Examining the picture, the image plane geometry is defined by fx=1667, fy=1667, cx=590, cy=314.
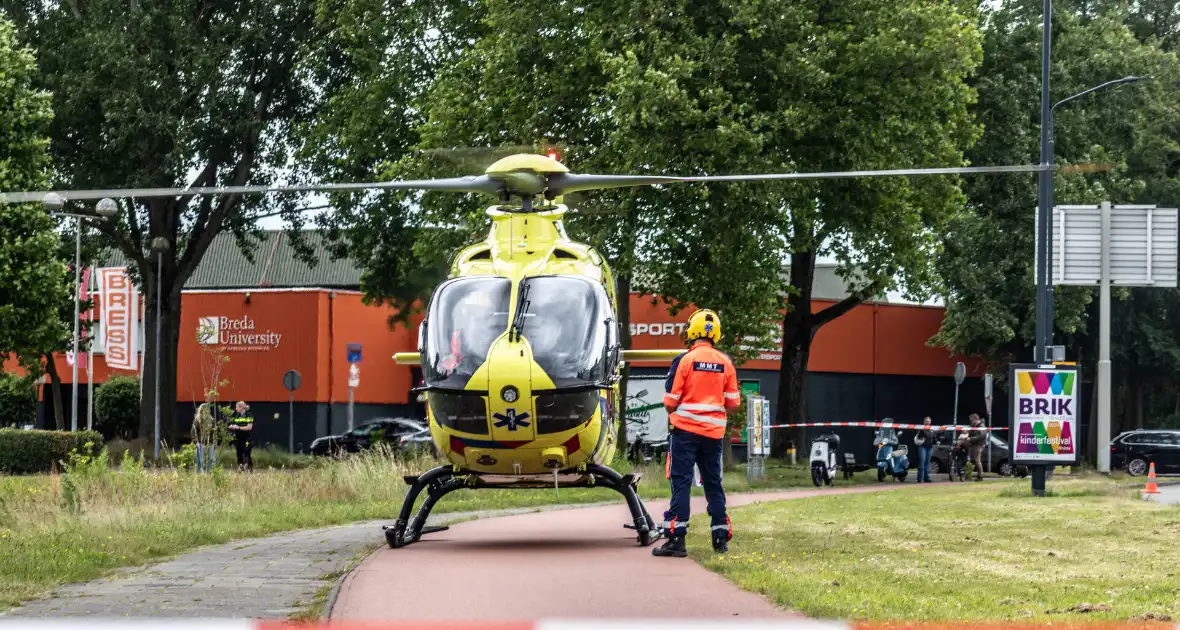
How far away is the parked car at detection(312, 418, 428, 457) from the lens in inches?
1880

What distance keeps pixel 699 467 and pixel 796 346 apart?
3048 cm

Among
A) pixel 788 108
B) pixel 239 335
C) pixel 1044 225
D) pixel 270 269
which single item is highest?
pixel 788 108

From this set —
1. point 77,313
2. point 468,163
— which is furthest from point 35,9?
point 468,163

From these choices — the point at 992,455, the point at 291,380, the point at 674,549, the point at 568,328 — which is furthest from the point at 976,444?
the point at 674,549

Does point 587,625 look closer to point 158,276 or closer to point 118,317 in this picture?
point 158,276

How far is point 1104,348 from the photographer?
97.1ft

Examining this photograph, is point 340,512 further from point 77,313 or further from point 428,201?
point 77,313

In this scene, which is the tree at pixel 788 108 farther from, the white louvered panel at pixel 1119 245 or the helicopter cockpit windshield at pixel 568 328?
the helicopter cockpit windshield at pixel 568 328

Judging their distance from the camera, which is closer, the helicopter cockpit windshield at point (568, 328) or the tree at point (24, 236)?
the helicopter cockpit windshield at point (568, 328)

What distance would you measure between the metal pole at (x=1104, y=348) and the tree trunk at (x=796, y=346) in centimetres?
1359

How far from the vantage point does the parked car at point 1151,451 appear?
46.0 metres

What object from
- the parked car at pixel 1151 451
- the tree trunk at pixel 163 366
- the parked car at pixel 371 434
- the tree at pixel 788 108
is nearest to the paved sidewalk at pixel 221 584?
the tree at pixel 788 108

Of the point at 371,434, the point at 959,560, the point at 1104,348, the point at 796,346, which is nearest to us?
the point at 959,560

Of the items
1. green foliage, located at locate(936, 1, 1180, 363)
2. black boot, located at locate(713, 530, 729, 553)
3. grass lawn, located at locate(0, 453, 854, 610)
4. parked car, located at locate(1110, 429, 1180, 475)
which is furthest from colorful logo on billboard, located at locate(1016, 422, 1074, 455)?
parked car, located at locate(1110, 429, 1180, 475)
